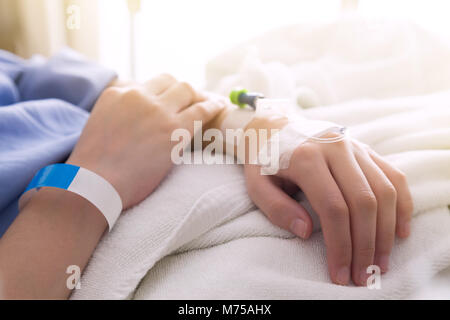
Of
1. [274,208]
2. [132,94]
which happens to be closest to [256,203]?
[274,208]

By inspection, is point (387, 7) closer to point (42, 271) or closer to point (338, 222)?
point (338, 222)

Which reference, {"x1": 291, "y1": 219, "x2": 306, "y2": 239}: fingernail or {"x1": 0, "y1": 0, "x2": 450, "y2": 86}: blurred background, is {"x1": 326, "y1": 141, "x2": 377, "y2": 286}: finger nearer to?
{"x1": 291, "y1": 219, "x2": 306, "y2": 239}: fingernail

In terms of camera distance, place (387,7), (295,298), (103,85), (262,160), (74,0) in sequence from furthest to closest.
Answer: (74,0) < (387,7) < (103,85) < (262,160) < (295,298)

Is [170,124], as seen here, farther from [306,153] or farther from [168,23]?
[168,23]

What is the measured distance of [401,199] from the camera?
0.35 meters

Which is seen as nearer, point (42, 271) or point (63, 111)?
point (42, 271)

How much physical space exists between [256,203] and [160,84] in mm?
266

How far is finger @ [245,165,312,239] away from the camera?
35cm

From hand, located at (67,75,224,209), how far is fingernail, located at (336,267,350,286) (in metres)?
0.22

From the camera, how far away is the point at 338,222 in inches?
12.5

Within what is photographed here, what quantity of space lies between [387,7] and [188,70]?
63 centimetres

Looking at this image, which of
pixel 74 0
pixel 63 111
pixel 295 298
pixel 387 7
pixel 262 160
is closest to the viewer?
pixel 295 298

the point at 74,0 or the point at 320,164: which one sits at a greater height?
the point at 74,0

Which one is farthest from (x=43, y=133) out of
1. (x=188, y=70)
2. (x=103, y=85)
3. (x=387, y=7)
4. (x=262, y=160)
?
(x=387, y=7)
